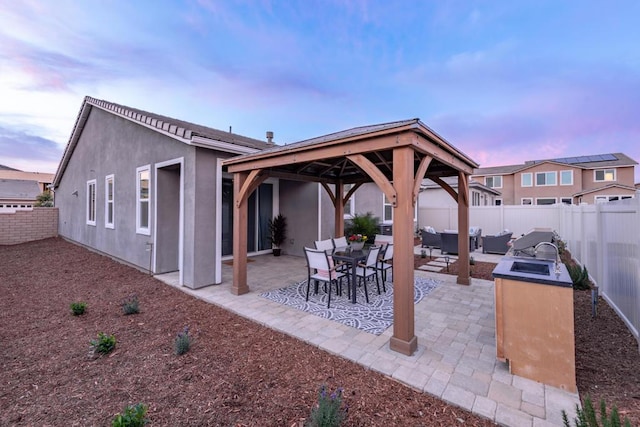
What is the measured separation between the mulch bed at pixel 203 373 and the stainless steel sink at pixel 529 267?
3.40 ft

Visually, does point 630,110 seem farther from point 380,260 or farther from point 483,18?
point 380,260

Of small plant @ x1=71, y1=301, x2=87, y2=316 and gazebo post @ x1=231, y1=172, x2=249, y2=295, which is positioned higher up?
gazebo post @ x1=231, y1=172, x2=249, y2=295

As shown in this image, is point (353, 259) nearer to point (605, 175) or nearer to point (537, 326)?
point (537, 326)

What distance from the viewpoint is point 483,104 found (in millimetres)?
10672

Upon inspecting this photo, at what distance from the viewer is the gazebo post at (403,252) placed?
316cm

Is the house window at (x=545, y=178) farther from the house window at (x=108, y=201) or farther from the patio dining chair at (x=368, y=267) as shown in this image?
the house window at (x=108, y=201)

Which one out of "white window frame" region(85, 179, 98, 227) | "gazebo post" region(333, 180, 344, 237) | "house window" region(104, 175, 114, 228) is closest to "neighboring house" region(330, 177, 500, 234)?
"gazebo post" region(333, 180, 344, 237)

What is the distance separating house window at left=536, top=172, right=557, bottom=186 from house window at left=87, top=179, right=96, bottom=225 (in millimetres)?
34907

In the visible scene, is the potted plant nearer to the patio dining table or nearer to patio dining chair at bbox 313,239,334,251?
patio dining chair at bbox 313,239,334,251

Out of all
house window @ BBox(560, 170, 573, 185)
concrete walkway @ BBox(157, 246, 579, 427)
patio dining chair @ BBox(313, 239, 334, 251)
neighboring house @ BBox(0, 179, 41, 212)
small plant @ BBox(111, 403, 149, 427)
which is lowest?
concrete walkway @ BBox(157, 246, 579, 427)

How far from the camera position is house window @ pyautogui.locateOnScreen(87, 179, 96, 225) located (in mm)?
10102

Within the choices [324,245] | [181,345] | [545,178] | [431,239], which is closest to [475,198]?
[431,239]

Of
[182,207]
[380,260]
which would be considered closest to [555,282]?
[380,260]

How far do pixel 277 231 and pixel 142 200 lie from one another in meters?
4.24
